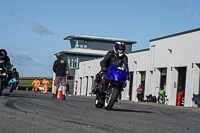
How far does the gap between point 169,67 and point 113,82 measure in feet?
78.2

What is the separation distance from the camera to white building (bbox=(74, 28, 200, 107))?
2983cm

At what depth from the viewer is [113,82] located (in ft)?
34.8

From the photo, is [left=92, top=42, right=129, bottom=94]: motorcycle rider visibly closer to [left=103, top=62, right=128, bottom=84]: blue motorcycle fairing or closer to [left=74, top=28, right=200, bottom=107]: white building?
[left=103, top=62, right=128, bottom=84]: blue motorcycle fairing

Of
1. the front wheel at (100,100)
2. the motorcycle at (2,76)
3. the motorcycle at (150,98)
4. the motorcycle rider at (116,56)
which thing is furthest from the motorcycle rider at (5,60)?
the motorcycle at (150,98)

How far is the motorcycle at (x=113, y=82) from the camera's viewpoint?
10.6 metres

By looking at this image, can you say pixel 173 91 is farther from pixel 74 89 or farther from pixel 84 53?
pixel 84 53

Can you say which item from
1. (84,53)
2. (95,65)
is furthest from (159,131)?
(84,53)

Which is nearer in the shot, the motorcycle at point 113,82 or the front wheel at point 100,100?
the motorcycle at point 113,82

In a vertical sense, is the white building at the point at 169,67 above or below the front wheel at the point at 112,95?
above

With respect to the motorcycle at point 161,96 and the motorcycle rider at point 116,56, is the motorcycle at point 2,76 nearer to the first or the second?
the motorcycle rider at point 116,56

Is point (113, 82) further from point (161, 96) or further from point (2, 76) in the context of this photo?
point (161, 96)

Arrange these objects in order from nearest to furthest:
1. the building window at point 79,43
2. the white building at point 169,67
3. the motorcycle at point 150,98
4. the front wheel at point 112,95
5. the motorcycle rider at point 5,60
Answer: the front wheel at point 112,95 → the motorcycle rider at point 5,60 → the white building at point 169,67 → the motorcycle at point 150,98 → the building window at point 79,43

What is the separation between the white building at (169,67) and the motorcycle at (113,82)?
63.5 ft

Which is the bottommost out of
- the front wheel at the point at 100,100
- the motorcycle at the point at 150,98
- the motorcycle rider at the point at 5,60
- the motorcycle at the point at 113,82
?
the motorcycle at the point at 150,98
